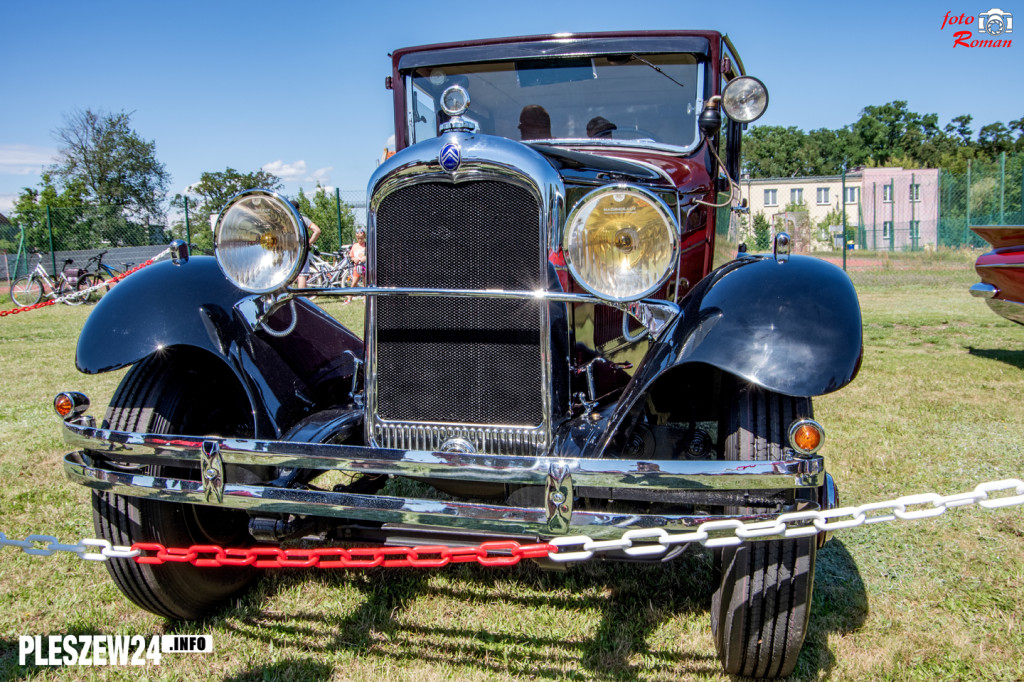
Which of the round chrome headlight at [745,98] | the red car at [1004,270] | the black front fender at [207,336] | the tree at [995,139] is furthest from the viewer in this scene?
the tree at [995,139]

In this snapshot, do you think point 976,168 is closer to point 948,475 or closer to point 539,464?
point 948,475

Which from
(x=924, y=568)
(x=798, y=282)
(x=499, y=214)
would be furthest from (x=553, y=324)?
(x=924, y=568)

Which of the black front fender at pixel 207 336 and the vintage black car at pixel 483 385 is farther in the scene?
the black front fender at pixel 207 336

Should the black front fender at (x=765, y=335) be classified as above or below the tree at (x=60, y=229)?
below

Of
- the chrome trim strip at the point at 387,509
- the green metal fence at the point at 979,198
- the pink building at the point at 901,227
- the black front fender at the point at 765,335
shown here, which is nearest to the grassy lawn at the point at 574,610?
the chrome trim strip at the point at 387,509

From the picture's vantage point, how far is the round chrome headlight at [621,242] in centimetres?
175

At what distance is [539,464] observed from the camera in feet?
5.25

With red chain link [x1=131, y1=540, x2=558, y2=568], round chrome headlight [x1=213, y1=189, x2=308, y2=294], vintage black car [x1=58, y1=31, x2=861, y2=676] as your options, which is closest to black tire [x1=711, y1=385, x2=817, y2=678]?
vintage black car [x1=58, y1=31, x2=861, y2=676]

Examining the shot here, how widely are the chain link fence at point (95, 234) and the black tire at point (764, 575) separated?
46.5ft

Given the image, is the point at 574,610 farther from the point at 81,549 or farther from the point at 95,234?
the point at 95,234

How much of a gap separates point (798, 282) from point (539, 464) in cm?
91

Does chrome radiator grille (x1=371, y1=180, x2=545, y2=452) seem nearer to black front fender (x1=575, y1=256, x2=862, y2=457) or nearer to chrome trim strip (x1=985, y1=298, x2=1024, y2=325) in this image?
black front fender (x1=575, y1=256, x2=862, y2=457)

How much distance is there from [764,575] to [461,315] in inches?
42.8

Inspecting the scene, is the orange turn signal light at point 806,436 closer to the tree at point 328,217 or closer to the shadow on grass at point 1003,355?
the shadow on grass at point 1003,355
